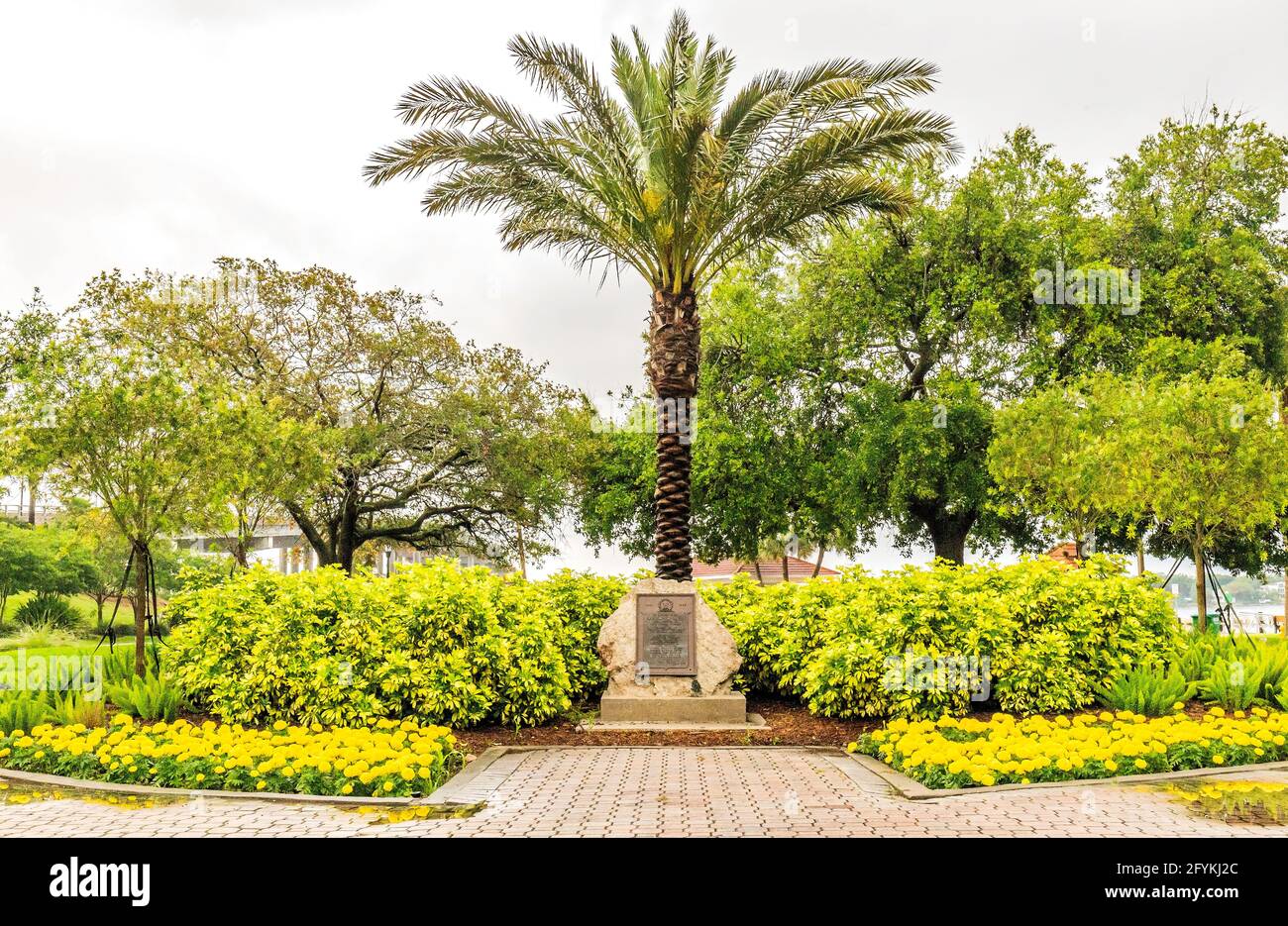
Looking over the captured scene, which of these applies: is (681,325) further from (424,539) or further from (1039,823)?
(424,539)

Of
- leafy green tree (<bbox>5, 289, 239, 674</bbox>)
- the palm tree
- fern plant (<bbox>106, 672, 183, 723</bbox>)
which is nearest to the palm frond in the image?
the palm tree

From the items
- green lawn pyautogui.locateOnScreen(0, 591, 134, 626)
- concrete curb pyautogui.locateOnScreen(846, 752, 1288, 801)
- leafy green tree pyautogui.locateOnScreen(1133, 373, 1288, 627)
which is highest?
leafy green tree pyautogui.locateOnScreen(1133, 373, 1288, 627)

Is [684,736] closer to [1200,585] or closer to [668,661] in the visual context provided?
[668,661]

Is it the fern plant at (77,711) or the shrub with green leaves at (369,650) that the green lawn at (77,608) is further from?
the fern plant at (77,711)

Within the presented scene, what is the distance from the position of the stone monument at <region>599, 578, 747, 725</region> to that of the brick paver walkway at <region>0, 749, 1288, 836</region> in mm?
3550

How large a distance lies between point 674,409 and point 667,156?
345 cm

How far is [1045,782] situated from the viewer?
875 cm

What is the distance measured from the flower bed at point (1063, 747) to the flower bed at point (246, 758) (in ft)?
13.8

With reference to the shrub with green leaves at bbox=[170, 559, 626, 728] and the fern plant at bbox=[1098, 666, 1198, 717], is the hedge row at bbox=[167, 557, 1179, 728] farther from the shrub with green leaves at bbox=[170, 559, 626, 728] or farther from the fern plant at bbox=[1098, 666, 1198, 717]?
the fern plant at bbox=[1098, 666, 1198, 717]

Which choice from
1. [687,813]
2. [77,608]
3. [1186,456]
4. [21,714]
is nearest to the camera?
[687,813]

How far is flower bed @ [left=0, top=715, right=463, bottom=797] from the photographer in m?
8.40

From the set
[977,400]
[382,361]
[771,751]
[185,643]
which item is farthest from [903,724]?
[382,361]

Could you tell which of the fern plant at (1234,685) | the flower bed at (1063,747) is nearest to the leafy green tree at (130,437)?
the flower bed at (1063,747)

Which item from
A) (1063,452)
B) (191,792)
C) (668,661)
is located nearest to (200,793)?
(191,792)
